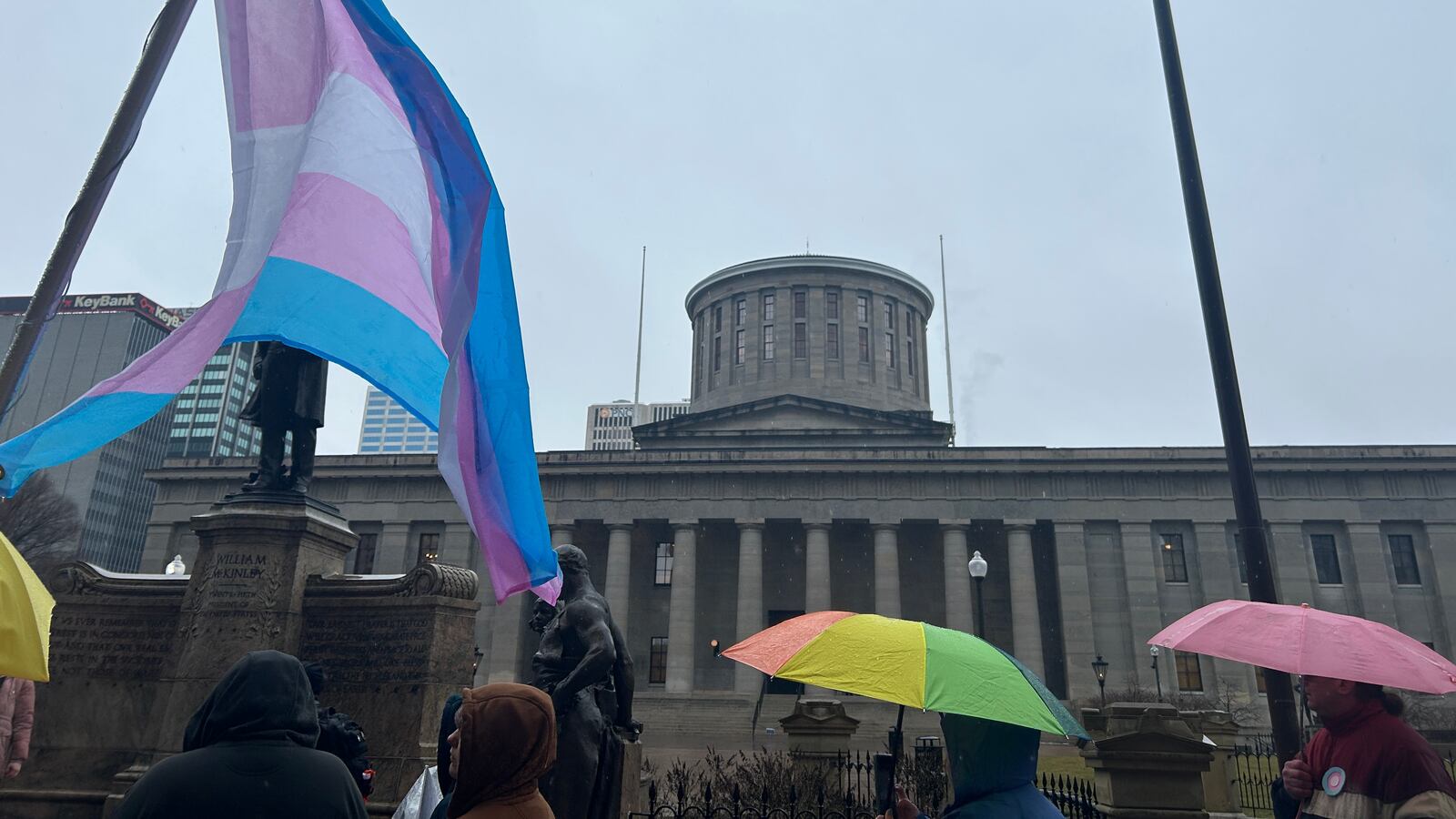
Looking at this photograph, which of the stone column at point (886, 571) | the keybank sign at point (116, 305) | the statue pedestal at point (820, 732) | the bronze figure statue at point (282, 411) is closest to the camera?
the bronze figure statue at point (282, 411)

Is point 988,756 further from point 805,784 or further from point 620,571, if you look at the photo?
point 620,571

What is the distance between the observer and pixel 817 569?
47500 millimetres

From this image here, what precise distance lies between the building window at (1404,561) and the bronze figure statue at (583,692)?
51106 millimetres

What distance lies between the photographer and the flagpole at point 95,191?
18.2 feet

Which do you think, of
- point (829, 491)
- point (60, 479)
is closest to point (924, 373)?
point (829, 491)

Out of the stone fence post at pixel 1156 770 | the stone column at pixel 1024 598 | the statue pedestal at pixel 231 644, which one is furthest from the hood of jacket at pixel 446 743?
the stone column at pixel 1024 598

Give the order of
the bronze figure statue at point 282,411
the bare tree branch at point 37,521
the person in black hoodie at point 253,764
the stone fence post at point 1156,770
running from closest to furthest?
the person in black hoodie at point 253,764, the bronze figure statue at point 282,411, the stone fence post at point 1156,770, the bare tree branch at point 37,521

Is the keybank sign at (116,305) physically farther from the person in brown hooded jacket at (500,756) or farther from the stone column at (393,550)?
the person in brown hooded jacket at (500,756)

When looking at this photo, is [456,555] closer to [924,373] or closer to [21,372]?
[924,373]

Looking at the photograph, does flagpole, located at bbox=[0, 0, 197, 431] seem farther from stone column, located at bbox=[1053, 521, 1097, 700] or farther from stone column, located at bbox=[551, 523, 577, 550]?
stone column, located at bbox=[1053, 521, 1097, 700]

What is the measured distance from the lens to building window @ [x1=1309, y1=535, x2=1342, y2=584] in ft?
153

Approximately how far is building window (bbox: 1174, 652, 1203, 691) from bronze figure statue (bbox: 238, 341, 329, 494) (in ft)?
149

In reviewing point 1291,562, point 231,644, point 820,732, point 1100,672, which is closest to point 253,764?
point 231,644

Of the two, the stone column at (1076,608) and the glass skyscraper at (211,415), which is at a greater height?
the glass skyscraper at (211,415)
